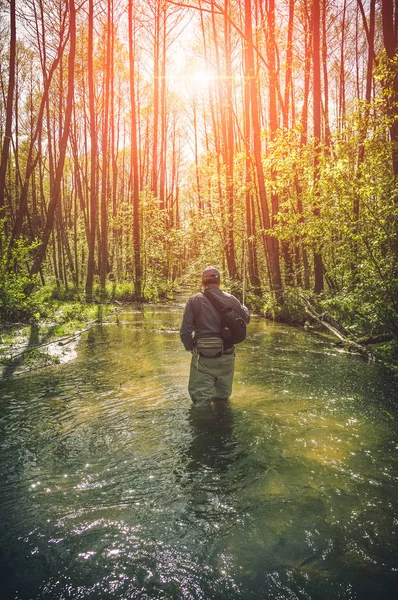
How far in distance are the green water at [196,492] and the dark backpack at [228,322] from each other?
3.58 ft

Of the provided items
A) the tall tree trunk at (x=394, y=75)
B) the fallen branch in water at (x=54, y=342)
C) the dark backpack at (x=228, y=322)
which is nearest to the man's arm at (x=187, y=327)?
the dark backpack at (x=228, y=322)

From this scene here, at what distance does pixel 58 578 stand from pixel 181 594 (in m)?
0.78

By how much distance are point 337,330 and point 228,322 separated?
6136 millimetres

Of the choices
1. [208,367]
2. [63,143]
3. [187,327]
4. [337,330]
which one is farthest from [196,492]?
[63,143]

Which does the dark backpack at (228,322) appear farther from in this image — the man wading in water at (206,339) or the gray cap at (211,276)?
the gray cap at (211,276)

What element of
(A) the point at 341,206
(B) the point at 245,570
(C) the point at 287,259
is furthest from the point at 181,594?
(C) the point at 287,259

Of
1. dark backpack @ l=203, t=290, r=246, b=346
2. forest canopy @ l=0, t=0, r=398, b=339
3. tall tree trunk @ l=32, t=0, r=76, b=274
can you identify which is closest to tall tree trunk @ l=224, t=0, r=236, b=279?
forest canopy @ l=0, t=0, r=398, b=339

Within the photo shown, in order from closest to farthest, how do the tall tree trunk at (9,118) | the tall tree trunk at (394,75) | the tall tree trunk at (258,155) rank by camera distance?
the tall tree trunk at (394,75)
the tall tree trunk at (9,118)
the tall tree trunk at (258,155)

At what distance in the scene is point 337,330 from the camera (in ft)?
31.1

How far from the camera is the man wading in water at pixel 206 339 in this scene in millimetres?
4469

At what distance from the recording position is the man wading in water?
14.7 feet

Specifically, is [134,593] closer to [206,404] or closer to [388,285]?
[206,404]

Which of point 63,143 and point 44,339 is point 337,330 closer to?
point 44,339

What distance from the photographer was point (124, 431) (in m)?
4.20
